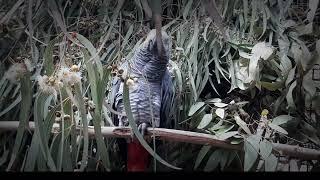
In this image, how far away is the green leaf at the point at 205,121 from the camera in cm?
113

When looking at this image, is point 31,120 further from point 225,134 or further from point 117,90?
point 225,134

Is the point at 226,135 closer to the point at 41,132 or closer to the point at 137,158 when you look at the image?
the point at 137,158

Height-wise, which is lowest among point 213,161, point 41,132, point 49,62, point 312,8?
point 213,161

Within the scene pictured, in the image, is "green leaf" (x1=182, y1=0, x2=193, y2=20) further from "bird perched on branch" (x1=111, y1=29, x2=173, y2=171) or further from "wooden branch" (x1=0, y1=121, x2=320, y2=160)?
"wooden branch" (x1=0, y1=121, x2=320, y2=160)

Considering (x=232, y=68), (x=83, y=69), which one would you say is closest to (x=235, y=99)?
(x=232, y=68)

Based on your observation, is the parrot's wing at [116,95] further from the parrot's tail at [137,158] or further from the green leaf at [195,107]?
the green leaf at [195,107]

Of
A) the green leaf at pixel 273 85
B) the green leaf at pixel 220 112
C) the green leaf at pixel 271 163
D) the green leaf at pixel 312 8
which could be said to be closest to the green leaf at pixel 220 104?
the green leaf at pixel 220 112

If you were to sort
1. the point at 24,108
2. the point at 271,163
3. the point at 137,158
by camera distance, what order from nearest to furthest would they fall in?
the point at 24,108
the point at 271,163
the point at 137,158

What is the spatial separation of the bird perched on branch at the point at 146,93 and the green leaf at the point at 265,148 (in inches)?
10.8

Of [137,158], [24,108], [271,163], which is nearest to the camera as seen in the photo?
[24,108]

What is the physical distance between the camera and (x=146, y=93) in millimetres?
1178

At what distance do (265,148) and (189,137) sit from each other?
19cm

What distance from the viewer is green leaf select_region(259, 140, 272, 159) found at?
1.01 meters

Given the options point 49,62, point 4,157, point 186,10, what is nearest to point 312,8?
point 186,10
